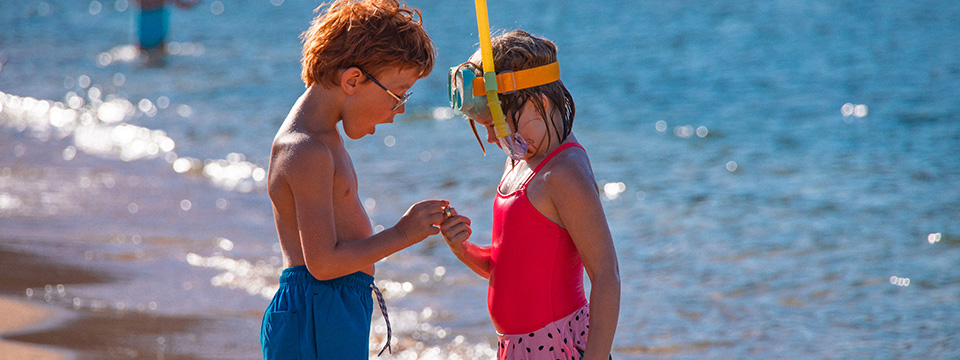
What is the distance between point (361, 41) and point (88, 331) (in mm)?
2807

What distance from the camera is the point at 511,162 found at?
8.60 feet

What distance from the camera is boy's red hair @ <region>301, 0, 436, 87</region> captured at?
2.37 metres

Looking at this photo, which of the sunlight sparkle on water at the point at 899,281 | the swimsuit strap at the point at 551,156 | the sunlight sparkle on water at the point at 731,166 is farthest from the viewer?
the sunlight sparkle on water at the point at 731,166

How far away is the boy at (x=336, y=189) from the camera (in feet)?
7.59

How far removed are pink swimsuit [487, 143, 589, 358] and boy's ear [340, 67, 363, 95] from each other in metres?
0.50

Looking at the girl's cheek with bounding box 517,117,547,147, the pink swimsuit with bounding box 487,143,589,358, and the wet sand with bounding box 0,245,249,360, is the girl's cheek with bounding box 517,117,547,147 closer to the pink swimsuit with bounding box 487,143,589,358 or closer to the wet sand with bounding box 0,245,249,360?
the pink swimsuit with bounding box 487,143,589,358

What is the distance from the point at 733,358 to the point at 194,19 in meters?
22.7

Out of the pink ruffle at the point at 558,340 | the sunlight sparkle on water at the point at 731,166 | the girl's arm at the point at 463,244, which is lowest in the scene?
the pink ruffle at the point at 558,340

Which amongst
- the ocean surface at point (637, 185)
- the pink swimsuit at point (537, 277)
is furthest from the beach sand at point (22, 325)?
the pink swimsuit at point (537, 277)

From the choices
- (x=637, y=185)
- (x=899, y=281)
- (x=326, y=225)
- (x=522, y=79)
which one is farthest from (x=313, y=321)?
(x=637, y=185)

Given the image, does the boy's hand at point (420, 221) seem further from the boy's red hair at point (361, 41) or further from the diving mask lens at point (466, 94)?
the boy's red hair at point (361, 41)

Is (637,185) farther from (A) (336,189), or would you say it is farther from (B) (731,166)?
(A) (336,189)

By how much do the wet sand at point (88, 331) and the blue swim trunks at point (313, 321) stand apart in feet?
6.39

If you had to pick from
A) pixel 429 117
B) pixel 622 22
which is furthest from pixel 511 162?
pixel 622 22
